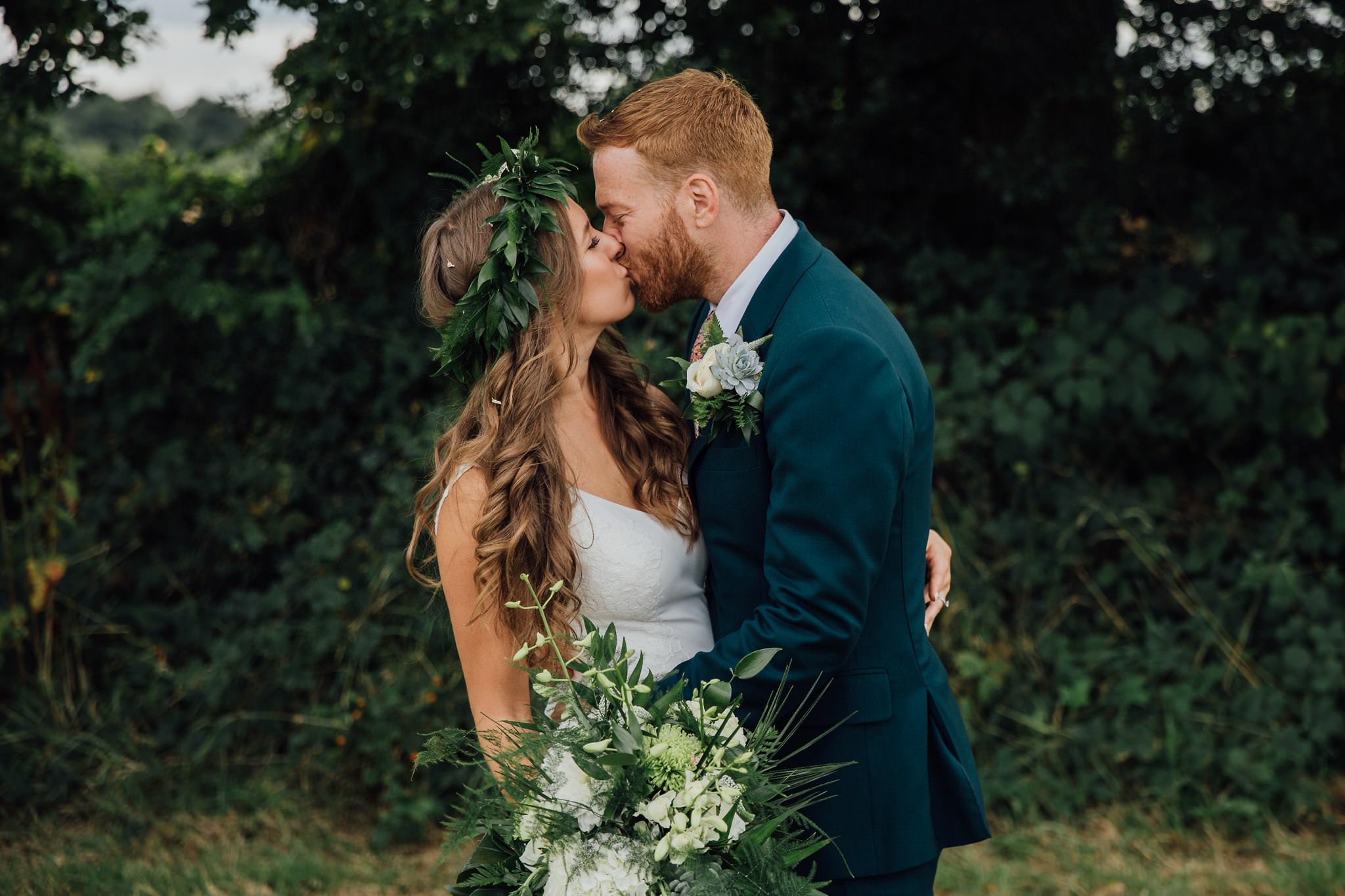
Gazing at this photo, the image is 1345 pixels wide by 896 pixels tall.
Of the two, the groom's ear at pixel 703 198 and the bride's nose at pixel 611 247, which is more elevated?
the groom's ear at pixel 703 198

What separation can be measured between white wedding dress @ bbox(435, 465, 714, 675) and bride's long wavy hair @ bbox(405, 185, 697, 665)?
0.13ft

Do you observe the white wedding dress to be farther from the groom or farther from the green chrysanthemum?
the green chrysanthemum

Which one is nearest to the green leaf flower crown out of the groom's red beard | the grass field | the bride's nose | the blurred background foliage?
the bride's nose

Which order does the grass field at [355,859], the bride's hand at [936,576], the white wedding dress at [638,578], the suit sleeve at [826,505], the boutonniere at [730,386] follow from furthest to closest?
the grass field at [355,859] < the bride's hand at [936,576] < the white wedding dress at [638,578] < the boutonniere at [730,386] < the suit sleeve at [826,505]

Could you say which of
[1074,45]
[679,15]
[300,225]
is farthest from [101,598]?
[1074,45]

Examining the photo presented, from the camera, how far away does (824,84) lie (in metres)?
5.44

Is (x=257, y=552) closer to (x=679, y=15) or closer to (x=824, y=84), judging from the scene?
(x=679, y=15)

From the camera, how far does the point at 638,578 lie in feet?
8.57

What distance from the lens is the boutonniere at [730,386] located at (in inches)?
89.4

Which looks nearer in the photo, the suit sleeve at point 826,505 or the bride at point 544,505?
the suit sleeve at point 826,505

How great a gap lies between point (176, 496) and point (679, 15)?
3289 mm

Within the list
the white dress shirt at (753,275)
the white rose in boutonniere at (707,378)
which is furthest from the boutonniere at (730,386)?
the white dress shirt at (753,275)

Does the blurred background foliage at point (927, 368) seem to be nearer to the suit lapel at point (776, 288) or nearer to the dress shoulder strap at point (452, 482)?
the dress shoulder strap at point (452, 482)

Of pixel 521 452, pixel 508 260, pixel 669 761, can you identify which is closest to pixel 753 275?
pixel 508 260
